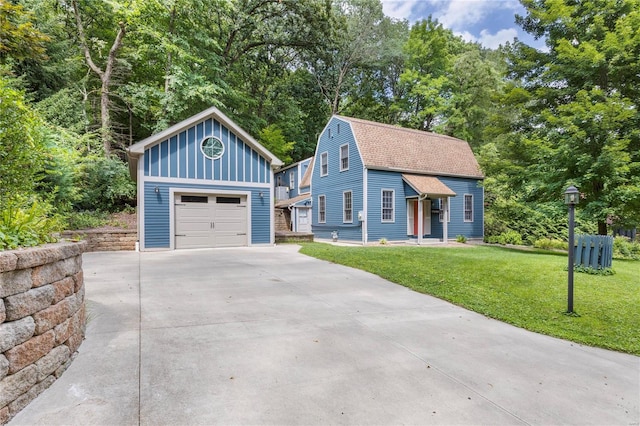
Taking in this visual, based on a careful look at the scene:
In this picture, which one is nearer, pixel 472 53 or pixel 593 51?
pixel 593 51

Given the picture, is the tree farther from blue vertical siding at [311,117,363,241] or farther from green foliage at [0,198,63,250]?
green foliage at [0,198,63,250]

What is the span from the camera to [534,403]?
240cm

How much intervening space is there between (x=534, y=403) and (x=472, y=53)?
29936 millimetres

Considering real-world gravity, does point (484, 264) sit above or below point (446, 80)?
below

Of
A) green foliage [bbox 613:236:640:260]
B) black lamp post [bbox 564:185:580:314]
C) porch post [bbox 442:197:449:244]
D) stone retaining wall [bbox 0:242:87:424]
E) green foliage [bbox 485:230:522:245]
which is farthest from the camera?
green foliage [bbox 485:230:522:245]

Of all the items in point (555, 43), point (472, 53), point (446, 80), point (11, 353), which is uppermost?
point (472, 53)

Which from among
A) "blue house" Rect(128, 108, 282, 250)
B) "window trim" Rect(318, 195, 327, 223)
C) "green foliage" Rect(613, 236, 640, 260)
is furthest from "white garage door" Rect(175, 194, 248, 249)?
"green foliage" Rect(613, 236, 640, 260)

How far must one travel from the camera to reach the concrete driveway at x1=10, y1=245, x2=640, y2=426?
222 centimetres

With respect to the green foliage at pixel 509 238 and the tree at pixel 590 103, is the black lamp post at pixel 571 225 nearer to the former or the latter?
the tree at pixel 590 103

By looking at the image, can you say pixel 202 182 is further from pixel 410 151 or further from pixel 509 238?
pixel 509 238

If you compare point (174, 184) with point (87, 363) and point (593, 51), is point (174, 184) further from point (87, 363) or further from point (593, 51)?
point (593, 51)

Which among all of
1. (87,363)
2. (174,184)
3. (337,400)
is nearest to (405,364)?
(337,400)

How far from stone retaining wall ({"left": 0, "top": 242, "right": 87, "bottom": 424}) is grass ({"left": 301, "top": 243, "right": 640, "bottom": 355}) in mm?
4938

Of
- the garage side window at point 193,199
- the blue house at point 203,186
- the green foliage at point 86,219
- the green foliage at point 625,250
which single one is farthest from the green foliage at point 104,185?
the green foliage at point 625,250
